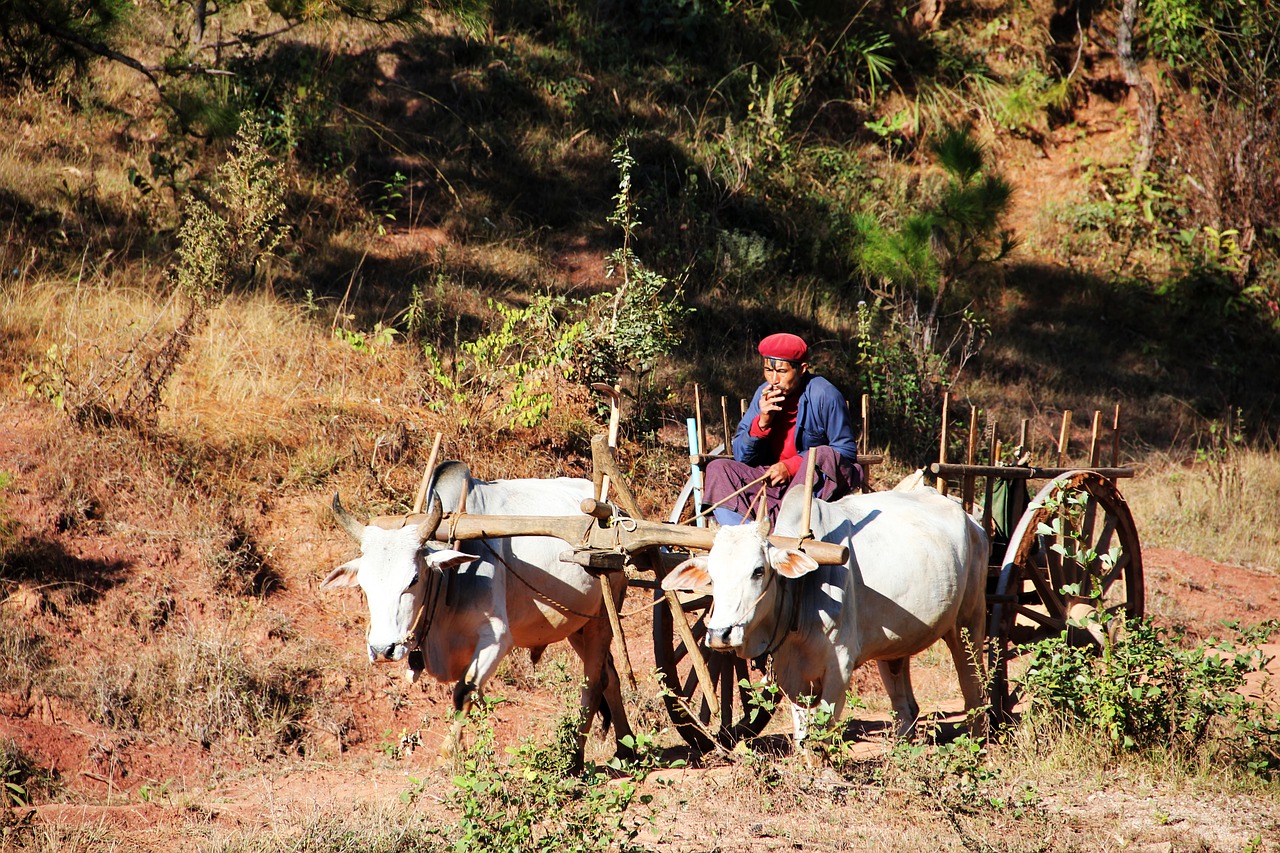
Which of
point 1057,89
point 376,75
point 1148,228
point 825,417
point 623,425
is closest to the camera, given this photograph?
point 825,417

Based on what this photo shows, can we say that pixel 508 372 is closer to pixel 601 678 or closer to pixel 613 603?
pixel 601 678

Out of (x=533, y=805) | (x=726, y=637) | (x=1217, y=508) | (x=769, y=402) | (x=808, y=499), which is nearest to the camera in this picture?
(x=533, y=805)

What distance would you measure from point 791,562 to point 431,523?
158cm

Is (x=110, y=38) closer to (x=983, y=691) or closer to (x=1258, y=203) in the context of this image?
(x=983, y=691)

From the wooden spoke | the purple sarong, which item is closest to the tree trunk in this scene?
the purple sarong

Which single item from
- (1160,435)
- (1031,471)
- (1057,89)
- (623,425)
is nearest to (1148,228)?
(1057,89)

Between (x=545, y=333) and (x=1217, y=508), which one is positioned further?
(x=1217, y=508)

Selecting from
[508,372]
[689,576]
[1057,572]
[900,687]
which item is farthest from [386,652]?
[508,372]

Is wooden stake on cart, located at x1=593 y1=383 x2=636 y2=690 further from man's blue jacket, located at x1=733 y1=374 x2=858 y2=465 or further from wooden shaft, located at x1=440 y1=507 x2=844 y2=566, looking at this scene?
man's blue jacket, located at x1=733 y1=374 x2=858 y2=465

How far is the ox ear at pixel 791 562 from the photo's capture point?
15.2 feet

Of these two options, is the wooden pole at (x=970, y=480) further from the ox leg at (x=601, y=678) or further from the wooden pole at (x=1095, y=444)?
the ox leg at (x=601, y=678)

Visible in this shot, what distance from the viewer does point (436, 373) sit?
27.8 feet

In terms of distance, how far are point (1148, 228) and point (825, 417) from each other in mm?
10065

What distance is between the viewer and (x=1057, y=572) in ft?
20.8
